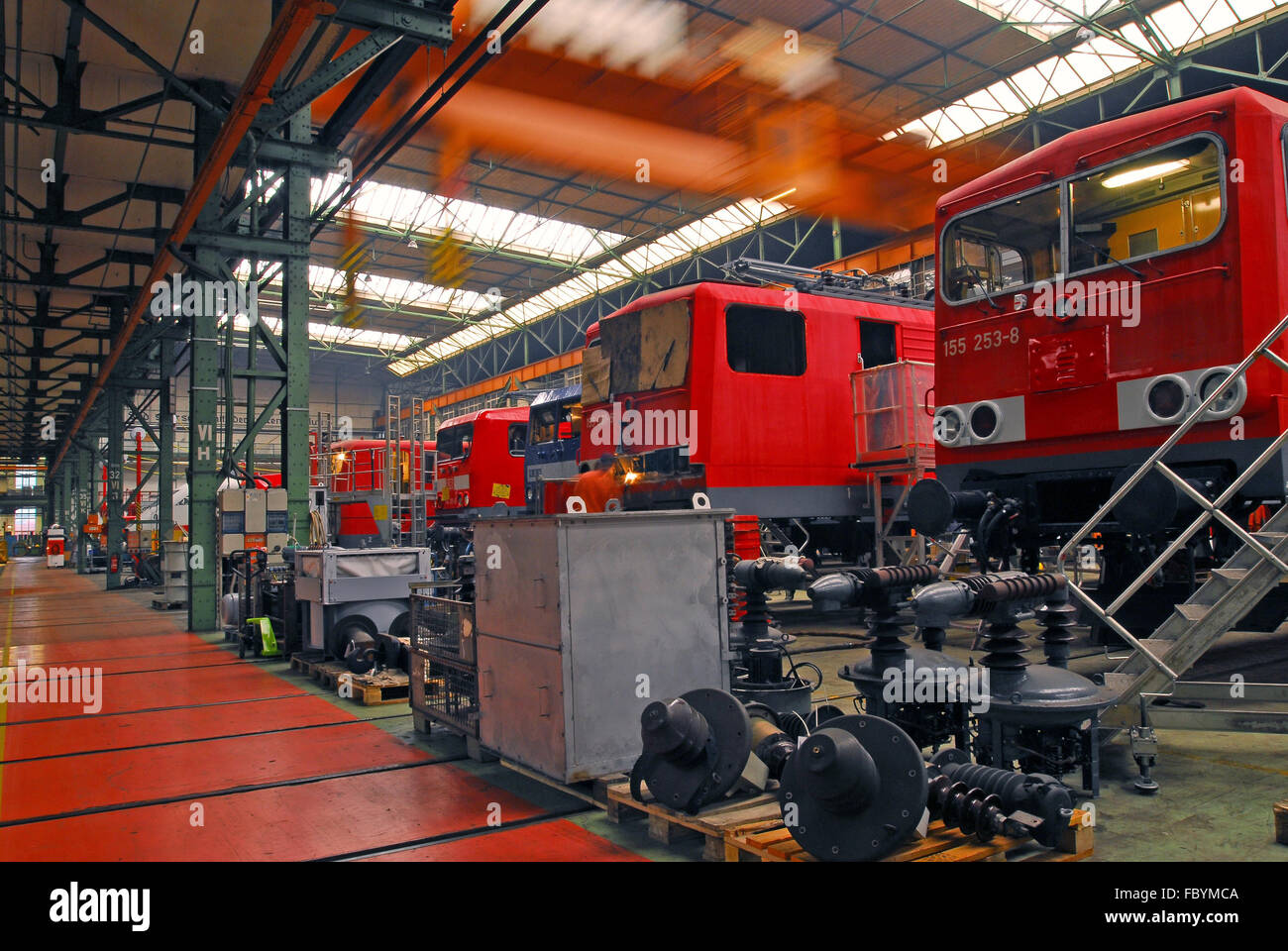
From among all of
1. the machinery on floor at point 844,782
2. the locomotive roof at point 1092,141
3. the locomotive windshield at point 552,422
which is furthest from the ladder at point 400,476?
the machinery on floor at point 844,782

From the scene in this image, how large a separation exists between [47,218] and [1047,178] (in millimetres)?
12571

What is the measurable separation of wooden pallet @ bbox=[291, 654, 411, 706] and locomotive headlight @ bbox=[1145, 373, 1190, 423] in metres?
5.07

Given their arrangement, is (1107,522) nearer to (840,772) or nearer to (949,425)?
(949,425)

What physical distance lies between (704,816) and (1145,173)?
4763 mm

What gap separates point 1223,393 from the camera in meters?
4.60

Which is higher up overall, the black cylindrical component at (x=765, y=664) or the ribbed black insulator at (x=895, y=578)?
the ribbed black insulator at (x=895, y=578)

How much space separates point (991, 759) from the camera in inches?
136

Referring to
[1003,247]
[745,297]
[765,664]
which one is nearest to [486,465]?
[745,297]

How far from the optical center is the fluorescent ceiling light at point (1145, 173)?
5141 mm

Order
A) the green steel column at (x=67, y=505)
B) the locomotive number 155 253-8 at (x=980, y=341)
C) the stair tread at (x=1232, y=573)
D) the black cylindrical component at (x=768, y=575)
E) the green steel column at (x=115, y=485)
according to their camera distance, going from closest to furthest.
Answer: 1. the stair tread at (x=1232, y=573)
2. the black cylindrical component at (x=768, y=575)
3. the locomotive number 155 253-8 at (x=980, y=341)
4. the green steel column at (x=115, y=485)
5. the green steel column at (x=67, y=505)

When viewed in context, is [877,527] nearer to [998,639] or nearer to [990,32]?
[998,639]

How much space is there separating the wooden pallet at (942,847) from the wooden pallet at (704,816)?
0.20ft

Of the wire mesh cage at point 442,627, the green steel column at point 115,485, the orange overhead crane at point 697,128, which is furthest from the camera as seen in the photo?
the green steel column at point 115,485

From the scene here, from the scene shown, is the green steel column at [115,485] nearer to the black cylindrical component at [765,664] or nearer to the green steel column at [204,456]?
the green steel column at [204,456]
